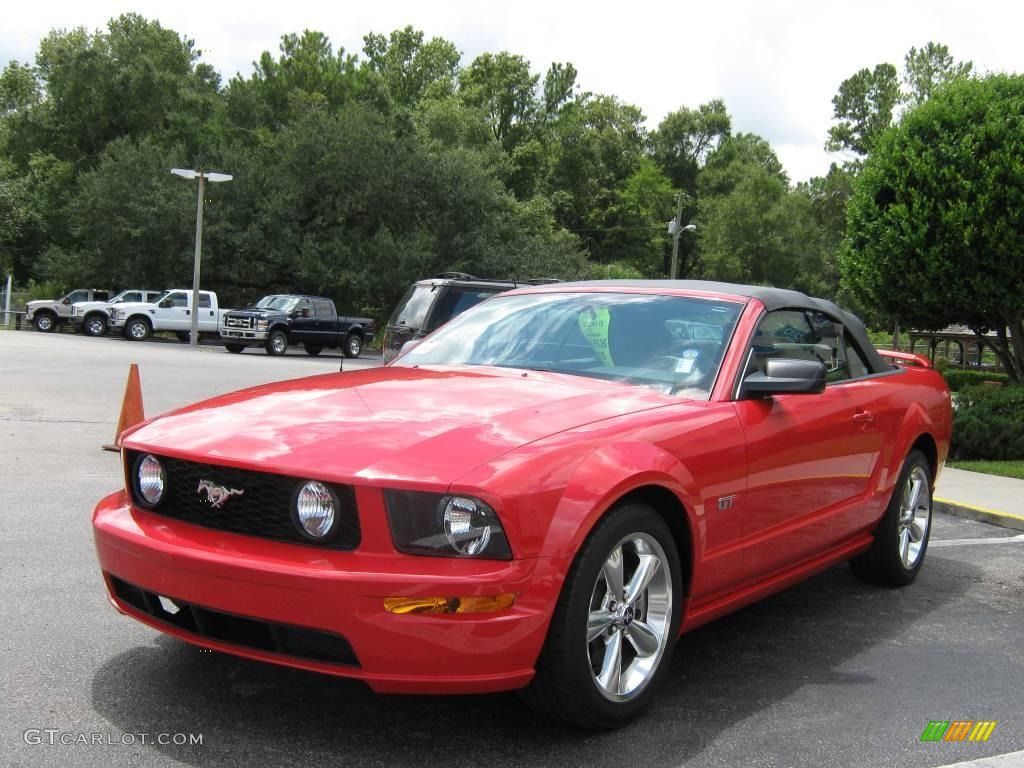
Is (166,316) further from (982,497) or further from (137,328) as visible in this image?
(982,497)

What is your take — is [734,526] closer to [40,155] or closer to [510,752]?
[510,752]

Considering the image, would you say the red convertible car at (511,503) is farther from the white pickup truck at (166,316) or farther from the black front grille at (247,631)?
the white pickup truck at (166,316)

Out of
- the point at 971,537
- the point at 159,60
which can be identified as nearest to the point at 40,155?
the point at 159,60

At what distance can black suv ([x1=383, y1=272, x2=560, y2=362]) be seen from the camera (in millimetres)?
14664

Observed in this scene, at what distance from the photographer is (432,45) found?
79312 mm

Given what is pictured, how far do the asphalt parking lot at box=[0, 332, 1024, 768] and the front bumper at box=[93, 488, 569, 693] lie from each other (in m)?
0.33

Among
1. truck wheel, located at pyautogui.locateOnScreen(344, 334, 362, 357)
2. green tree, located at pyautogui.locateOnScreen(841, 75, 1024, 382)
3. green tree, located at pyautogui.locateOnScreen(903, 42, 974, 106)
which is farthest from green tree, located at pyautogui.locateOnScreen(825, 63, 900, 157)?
green tree, located at pyautogui.locateOnScreen(841, 75, 1024, 382)

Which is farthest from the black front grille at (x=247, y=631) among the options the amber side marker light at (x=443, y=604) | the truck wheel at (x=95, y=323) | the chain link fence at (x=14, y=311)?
Result: the chain link fence at (x=14, y=311)

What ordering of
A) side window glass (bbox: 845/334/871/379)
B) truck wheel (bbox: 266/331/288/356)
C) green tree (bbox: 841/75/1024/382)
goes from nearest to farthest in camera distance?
side window glass (bbox: 845/334/871/379), green tree (bbox: 841/75/1024/382), truck wheel (bbox: 266/331/288/356)

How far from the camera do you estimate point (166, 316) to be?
35.0 metres

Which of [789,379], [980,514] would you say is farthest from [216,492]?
[980,514]

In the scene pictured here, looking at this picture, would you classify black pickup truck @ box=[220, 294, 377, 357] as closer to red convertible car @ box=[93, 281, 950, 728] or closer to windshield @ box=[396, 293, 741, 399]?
windshield @ box=[396, 293, 741, 399]

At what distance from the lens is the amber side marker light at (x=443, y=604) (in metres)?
2.92

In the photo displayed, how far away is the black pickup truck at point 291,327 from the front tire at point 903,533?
26.4m
